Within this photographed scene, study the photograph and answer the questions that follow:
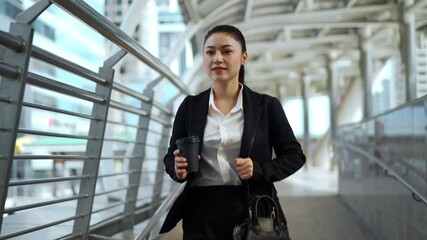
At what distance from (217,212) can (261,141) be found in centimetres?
28

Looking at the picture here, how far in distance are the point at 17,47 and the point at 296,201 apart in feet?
17.8

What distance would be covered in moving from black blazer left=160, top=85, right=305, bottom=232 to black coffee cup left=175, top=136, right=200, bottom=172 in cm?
11

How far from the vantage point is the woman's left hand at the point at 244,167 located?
1578 millimetres

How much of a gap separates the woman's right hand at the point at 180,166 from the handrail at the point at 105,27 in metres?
0.91

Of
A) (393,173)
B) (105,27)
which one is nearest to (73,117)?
(105,27)

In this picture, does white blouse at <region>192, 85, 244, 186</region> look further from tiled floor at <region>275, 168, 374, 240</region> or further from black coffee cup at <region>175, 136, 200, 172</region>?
tiled floor at <region>275, 168, 374, 240</region>

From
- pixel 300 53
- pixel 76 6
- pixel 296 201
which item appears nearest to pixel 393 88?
pixel 300 53

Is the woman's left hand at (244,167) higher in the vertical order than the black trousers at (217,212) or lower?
higher

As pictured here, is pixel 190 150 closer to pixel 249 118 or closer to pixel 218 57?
pixel 249 118

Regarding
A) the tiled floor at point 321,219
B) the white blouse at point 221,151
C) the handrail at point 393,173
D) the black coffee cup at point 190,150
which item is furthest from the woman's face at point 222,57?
the tiled floor at point 321,219

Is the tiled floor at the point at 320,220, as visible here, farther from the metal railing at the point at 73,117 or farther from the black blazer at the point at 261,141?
the black blazer at the point at 261,141

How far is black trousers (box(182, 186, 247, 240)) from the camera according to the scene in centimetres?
169

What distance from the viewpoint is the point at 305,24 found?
527 inches

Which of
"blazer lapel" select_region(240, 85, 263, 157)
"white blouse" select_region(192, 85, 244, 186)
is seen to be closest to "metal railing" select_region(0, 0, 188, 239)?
"white blouse" select_region(192, 85, 244, 186)
